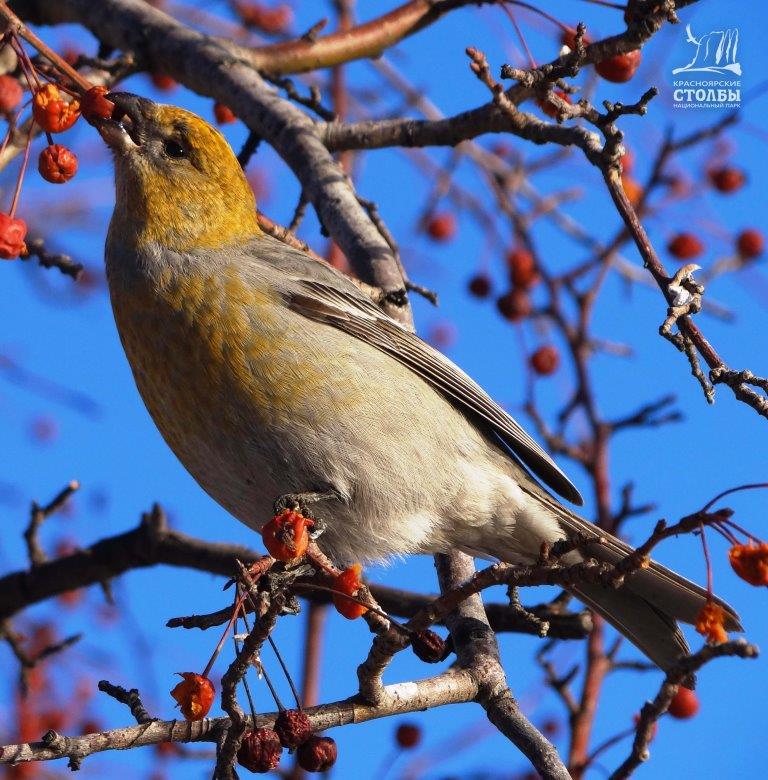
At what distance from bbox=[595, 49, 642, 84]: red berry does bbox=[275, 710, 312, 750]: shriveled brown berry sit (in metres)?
2.55

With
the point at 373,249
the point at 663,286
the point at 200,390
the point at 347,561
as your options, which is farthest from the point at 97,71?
the point at 663,286

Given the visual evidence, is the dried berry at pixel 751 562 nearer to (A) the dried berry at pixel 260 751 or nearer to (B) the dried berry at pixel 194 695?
(A) the dried berry at pixel 260 751

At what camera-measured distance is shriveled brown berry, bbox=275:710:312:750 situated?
2699 mm

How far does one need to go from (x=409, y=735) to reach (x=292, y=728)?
2.45m

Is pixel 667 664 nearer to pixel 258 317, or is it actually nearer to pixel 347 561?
pixel 347 561

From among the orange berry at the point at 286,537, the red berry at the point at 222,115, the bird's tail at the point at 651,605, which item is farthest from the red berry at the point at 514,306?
the orange berry at the point at 286,537

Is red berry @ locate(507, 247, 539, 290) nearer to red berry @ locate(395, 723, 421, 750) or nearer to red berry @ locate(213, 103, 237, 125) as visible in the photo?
red berry @ locate(213, 103, 237, 125)

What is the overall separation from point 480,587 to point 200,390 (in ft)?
5.41

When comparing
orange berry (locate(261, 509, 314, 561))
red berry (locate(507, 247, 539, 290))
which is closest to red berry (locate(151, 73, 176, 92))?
red berry (locate(507, 247, 539, 290))

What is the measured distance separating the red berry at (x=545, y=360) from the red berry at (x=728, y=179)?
1466 mm

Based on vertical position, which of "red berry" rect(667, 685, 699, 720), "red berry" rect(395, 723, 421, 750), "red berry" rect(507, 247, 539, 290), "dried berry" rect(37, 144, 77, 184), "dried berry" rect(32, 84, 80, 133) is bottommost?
"red berry" rect(395, 723, 421, 750)

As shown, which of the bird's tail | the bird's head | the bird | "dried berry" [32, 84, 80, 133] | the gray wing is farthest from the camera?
the bird's head

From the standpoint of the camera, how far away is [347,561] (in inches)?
159

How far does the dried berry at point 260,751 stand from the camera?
2646mm
